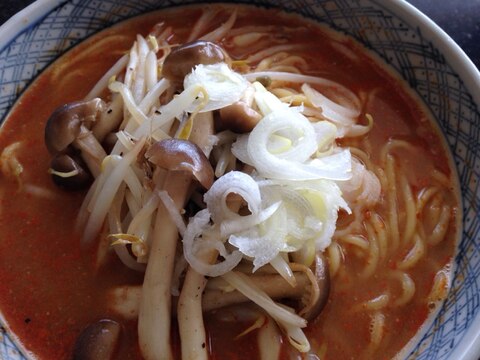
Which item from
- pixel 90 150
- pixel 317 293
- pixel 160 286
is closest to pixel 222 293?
pixel 160 286

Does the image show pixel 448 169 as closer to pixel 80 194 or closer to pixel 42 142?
pixel 80 194

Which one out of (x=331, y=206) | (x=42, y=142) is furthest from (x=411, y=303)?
(x=42, y=142)

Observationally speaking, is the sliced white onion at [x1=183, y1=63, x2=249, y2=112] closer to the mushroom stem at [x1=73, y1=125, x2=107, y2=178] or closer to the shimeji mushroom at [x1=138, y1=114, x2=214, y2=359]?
the shimeji mushroom at [x1=138, y1=114, x2=214, y2=359]

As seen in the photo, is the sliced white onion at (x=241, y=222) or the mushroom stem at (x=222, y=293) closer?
the sliced white onion at (x=241, y=222)

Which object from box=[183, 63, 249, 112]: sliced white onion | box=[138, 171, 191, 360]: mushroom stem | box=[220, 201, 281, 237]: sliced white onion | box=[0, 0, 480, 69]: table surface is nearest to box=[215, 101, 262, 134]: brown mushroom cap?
box=[183, 63, 249, 112]: sliced white onion

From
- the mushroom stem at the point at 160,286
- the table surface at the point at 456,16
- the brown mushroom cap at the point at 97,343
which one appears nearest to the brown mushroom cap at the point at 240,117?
the mushroom stem at the point at 160,286

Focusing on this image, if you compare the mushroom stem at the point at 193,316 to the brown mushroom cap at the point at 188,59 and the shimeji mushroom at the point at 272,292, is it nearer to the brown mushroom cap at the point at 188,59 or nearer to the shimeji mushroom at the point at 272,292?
the shimeji mushroom at the point at 272,292
